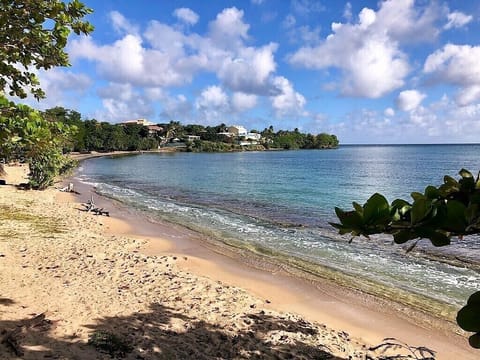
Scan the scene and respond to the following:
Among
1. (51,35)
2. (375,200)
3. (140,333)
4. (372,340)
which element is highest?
(51,35)

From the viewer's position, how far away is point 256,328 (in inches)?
298

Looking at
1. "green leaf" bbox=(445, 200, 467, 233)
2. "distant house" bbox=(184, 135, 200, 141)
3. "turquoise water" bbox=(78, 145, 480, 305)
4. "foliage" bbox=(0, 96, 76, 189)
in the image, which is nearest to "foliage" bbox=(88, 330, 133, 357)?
"foliage" bbox=(0, 96, 76, 189)

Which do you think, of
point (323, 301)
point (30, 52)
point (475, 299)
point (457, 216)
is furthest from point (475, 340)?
point (323, 301)

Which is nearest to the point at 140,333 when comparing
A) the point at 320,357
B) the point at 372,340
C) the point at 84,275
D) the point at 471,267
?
the point at 320,357

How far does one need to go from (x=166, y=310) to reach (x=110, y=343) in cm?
195

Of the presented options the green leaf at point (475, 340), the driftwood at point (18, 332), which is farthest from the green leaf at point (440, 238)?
the driftwood at point (18, 332)

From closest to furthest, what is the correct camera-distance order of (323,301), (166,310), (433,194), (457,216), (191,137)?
(457,216) < (433,194) < (166,310) < (323,301) < (191,137)

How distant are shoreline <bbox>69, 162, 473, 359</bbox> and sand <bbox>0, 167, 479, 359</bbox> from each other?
33 millimetres

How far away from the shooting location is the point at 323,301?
10.2 metres

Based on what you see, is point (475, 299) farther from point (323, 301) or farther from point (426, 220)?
point (323, 301)

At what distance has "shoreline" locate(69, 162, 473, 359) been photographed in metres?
8.46

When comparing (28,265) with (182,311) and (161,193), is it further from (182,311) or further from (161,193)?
(161,193)

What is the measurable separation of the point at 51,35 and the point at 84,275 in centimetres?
716

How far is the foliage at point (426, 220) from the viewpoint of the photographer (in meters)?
1.44
